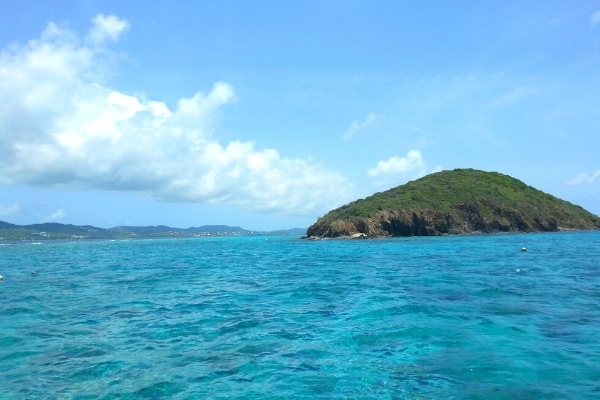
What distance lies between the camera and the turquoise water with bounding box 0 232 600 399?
1077 cm

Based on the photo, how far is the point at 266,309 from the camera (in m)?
20.3

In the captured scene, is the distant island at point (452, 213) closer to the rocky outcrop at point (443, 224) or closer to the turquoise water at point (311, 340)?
the rocky outcrop at point (443, 224)

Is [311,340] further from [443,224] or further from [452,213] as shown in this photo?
[452,213]

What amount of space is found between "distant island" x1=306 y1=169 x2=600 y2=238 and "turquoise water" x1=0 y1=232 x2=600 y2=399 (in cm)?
8344

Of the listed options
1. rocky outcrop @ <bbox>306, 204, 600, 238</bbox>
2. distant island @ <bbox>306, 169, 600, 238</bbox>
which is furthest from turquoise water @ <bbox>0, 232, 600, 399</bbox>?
distant island @ <bbox>306, 169, 600, 238</bbox>

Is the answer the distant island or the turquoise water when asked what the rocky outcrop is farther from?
the turquoise water

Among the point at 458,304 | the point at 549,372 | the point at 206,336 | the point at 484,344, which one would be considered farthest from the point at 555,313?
the point at 206,336

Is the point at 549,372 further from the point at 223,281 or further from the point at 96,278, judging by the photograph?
the point at 96,278

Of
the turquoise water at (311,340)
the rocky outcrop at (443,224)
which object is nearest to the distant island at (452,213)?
the rocky outcrop at (443,224)

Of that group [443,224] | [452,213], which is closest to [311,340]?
[443,224]

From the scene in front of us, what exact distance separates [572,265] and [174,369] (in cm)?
3268

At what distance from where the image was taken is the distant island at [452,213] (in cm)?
11238

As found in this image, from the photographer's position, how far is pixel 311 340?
48.6 ft

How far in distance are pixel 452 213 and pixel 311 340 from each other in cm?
11073
